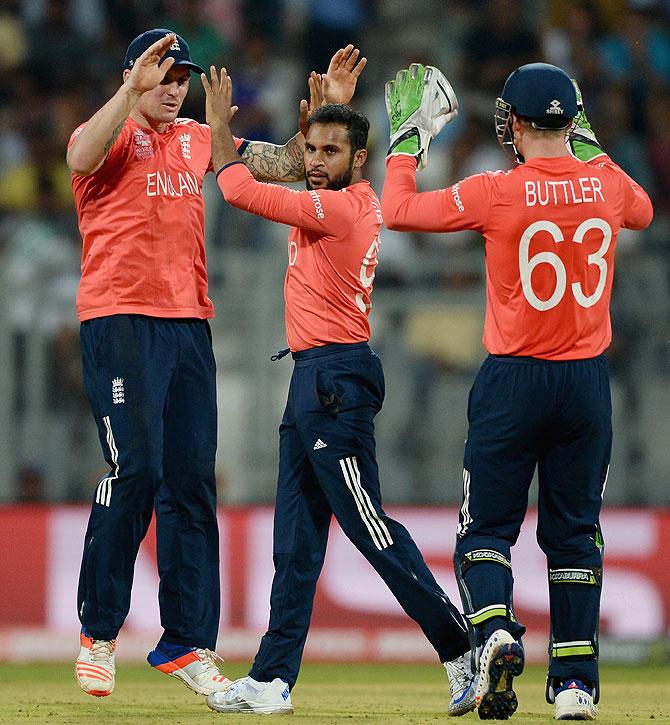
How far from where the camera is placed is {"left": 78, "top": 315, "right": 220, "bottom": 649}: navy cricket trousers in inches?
217

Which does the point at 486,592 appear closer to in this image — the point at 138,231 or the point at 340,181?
the point at 340,181

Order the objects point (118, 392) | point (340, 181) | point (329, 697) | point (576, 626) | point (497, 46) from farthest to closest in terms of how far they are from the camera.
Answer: point (497, 46), point (329, 697), point (340, 181), point (118, 392), point (576, 626)

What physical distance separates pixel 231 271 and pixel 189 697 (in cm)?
360

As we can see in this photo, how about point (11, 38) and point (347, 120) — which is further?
point (11, 38)

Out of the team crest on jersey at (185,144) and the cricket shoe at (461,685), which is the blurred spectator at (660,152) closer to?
the team crest on jersey at (185,144)

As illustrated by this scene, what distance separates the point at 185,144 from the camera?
583 centimetres

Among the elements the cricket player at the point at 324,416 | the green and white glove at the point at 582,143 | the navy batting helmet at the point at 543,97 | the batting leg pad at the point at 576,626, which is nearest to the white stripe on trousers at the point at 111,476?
the cricket player at the point at 324,416

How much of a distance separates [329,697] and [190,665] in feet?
2.81

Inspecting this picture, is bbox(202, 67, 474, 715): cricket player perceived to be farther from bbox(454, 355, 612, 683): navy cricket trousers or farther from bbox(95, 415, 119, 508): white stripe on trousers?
bbox(95, 415, 119, 508): white stripe on trousers

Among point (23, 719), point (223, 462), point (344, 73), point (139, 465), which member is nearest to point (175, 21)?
point (223, 462)

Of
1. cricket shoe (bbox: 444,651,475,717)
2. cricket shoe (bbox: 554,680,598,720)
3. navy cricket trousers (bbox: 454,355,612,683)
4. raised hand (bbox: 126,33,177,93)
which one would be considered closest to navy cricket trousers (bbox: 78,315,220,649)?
raised hand (bbox: 126,33,177,93)

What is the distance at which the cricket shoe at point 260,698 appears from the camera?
534 centimetres

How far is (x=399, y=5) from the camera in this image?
12.4 meters

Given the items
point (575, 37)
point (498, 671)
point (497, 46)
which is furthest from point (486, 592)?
point (575, 37)
